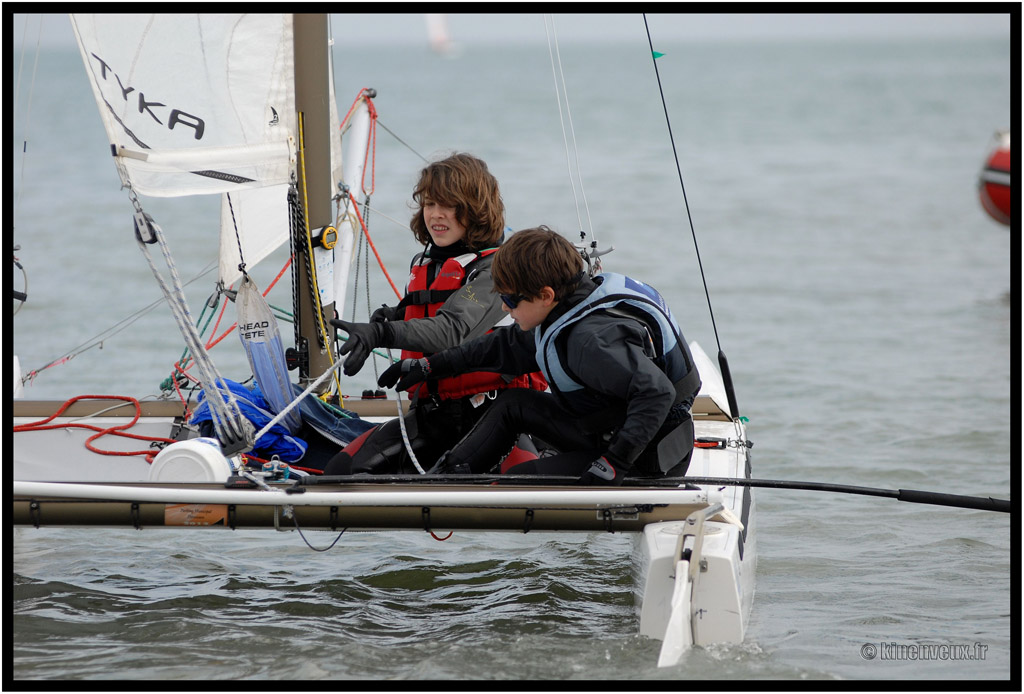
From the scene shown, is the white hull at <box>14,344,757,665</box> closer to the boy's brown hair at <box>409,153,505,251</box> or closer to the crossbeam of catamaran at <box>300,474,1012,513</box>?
the crossbeam of catamaran at <box>300,474,1012,513</box>

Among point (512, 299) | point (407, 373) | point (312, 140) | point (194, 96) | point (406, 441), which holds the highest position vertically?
point (194, 96)

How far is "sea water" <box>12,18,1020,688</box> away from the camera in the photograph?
2854mm

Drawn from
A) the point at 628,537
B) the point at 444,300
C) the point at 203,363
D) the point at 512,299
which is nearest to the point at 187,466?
the point at 203,363

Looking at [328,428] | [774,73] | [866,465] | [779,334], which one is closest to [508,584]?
[328,428]

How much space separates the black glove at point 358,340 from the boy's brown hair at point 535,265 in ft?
1.13

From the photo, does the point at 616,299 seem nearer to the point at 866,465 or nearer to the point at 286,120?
the point at 286,120

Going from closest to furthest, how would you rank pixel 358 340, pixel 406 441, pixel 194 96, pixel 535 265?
pixel 535 265, pixel 358 340, pixel 406 441, pixel 194 96

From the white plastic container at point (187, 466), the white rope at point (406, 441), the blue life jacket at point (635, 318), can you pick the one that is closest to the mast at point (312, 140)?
the white rope at point (406, 441)

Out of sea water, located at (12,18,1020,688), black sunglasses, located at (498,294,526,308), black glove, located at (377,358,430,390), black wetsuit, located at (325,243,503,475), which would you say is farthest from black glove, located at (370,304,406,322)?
sea water, located at (12,18,1020,688)

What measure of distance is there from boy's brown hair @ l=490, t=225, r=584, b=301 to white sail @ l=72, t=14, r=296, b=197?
3.26 ft

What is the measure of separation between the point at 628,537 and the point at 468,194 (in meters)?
1.56

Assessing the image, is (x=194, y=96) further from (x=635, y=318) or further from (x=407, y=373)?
(x=635, y=318)

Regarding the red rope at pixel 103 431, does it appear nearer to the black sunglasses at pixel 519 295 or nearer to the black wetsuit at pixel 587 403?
the black wetsuit at pixel 587 403

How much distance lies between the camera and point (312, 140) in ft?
11.3
